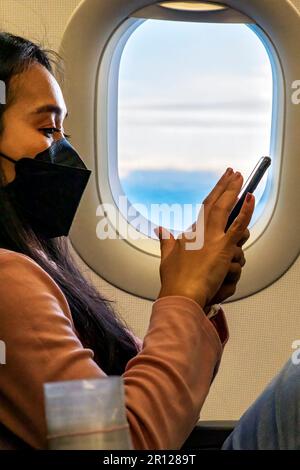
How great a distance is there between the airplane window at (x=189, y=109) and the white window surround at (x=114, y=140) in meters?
0.03

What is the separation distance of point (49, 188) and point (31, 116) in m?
0.11

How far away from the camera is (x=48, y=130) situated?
3.23 feet

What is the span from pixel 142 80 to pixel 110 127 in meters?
0.14

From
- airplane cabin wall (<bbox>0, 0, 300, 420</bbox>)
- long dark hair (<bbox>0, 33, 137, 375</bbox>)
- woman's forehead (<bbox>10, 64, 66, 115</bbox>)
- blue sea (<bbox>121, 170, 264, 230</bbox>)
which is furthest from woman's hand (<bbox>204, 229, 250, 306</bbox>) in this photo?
airplane cabin wall (<bbox>0, 0, 300, 420</bbox>)

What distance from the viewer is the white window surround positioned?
68.8 inches

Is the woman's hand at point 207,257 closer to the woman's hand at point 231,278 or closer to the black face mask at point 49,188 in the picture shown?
the woman's hand at point 231,278

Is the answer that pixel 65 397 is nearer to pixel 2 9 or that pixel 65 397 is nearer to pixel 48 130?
pixel 48 130

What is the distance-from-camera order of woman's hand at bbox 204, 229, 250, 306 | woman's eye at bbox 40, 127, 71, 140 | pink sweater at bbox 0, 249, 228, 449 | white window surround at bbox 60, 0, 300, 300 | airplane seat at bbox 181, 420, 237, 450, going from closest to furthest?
1. pink sweater at bbox 0, 249, 228, 449
2. woman's hand at bbox 204, 229, 250, 306
3. woman's eye at bbox 40, 127, 71, 140
4. airplane seat at bbox 181, 420, 237, 450
5. white window surround at bbox 60, 0, 300, 300

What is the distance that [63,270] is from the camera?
108 cm

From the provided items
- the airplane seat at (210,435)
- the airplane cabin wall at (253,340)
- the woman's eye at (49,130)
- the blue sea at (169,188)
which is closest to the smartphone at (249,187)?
the woman's eye at (49,130)

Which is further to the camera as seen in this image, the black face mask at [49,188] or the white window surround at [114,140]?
the white window surround at [114,140]

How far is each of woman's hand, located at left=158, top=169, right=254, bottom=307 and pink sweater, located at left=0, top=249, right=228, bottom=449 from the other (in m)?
0.01

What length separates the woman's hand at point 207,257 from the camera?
2.68 ft

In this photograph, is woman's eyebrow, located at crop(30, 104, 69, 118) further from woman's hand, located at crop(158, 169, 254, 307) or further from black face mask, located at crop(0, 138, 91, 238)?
woman's hand, located at crop(158, 169, 254, 307)
